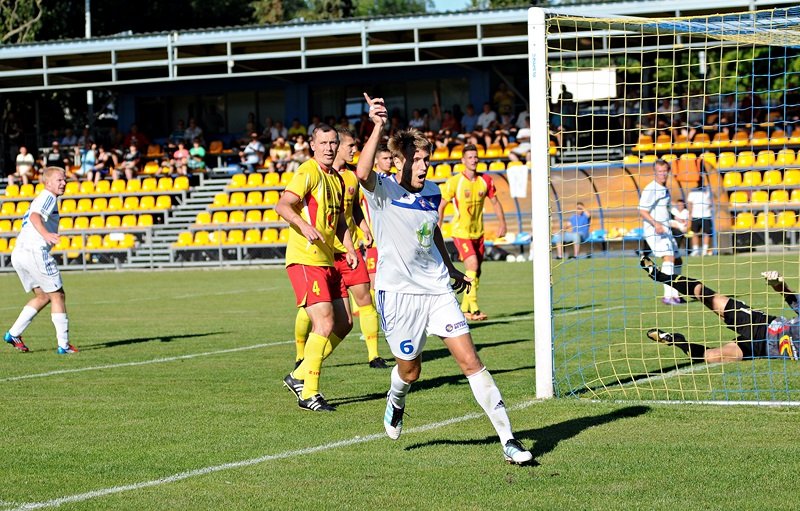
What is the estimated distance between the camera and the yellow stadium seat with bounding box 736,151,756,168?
2546 centimetres

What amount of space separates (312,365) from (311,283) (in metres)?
0.68

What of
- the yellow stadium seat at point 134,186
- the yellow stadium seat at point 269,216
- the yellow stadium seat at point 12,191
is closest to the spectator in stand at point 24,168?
the yellow stadium seat at point 12,191

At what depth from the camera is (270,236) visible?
31.0m

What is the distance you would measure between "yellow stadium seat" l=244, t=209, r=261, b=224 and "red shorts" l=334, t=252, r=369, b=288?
2178cm

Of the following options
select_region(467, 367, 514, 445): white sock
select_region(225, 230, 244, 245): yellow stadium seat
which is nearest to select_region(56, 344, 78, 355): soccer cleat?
select_region(467, 367, 514, 445): white sock

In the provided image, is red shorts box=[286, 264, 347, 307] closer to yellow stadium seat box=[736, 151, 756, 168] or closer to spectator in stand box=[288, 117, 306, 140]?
yellow stadium seat box=[736, 151, 756, 168]

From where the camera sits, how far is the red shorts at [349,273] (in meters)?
9.70

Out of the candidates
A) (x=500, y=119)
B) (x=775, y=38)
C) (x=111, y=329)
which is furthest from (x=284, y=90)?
(x=775, y=38)

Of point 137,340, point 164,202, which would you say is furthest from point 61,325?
point 164,202

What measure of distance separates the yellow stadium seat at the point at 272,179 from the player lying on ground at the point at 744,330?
23996 mm

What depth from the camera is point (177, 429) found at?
7.48m

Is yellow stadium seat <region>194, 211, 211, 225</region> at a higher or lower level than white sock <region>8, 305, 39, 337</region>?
higher

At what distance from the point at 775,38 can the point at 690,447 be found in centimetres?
472

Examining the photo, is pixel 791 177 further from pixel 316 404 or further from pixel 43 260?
pixel 316 404
